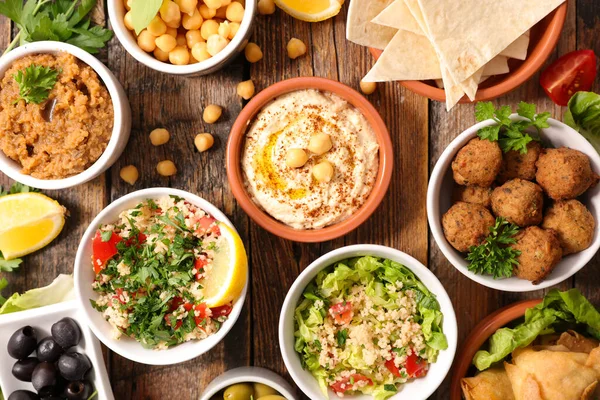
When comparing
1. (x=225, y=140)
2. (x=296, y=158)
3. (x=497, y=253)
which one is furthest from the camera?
(x=225, y=140)

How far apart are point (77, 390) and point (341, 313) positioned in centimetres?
126

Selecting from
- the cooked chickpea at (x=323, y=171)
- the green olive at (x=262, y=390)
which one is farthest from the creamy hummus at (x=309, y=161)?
the green olive at (x=262, y=390)

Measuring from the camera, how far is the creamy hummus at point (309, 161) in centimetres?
304

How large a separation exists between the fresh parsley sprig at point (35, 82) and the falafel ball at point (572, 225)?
2.31m

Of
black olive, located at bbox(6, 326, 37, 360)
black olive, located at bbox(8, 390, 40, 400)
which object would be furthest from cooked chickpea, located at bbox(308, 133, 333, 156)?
black olive, located at bbox(8, 390, 40, 400)

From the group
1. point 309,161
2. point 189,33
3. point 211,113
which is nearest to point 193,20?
point 189,33

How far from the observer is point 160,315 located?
9.62ft

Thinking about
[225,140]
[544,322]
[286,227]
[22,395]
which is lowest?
[22,395]

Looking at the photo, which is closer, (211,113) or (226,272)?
(226,272)

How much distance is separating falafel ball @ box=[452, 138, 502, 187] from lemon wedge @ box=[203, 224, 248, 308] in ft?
3.35

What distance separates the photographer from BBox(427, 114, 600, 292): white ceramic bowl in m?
2.84

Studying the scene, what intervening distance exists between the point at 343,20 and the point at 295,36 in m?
0.25

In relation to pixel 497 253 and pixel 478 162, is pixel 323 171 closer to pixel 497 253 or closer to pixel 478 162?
pixel 478 162

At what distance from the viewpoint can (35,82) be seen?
2.88 m
